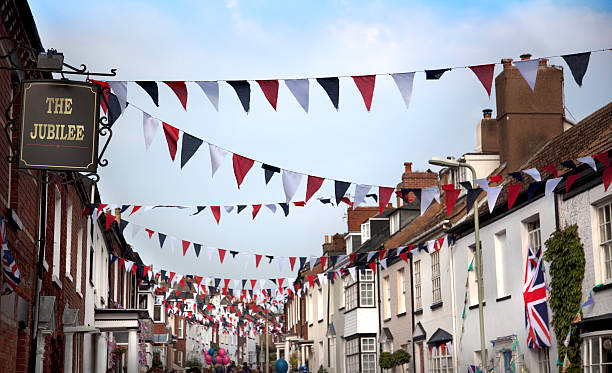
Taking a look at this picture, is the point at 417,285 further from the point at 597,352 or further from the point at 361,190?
the point at 361,190

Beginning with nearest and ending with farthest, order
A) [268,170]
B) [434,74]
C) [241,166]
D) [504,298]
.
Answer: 1. [434,74]
2. [241,166]
3. [268,170]
4. [504,298]

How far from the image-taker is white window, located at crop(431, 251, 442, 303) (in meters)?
23.3

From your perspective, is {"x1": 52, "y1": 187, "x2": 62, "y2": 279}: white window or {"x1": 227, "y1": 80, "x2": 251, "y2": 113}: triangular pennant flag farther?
{"x1": 52, "y1": 187, "x2": 62, "y2": 279}: white window

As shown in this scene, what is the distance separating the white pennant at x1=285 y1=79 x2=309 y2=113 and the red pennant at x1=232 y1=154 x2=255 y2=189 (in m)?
1.95

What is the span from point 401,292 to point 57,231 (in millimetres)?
15434

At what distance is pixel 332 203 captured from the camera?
1738 cm

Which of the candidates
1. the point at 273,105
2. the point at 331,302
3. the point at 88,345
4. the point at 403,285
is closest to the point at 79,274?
the point at 88,345

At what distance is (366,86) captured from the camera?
10047mm

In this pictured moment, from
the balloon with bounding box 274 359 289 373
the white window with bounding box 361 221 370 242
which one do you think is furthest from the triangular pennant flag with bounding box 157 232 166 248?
the balloon with bounding box 274 359 289 373

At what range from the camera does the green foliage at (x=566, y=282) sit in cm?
1502

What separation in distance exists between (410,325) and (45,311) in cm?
1675

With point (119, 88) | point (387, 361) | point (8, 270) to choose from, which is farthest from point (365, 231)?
point (8, 270)

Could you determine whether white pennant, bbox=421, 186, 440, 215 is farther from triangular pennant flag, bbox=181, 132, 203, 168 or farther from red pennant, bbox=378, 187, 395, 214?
triangular pennant flag, bbox=181, 132, 203, 168

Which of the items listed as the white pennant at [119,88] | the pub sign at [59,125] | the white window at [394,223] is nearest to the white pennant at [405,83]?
the white pennant at [119,88]
